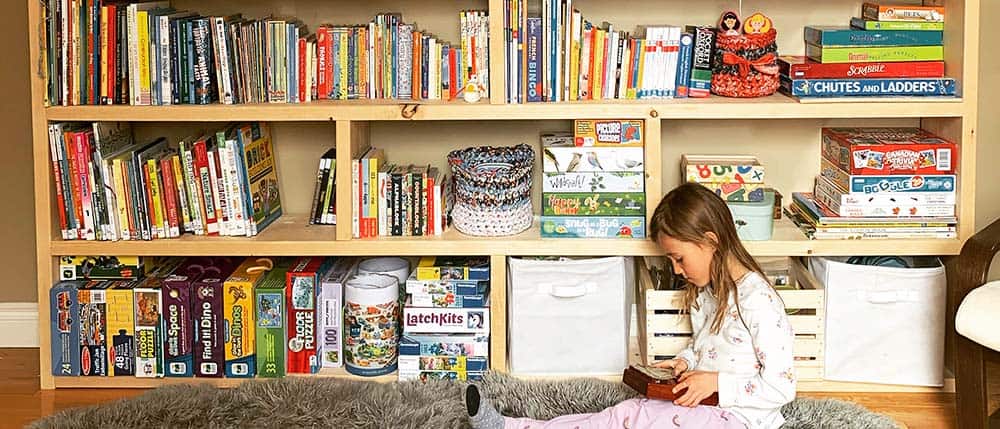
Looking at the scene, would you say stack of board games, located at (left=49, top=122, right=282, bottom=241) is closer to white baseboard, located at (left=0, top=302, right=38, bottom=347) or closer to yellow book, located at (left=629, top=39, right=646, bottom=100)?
white baseboard, located at (left=0, top=302, right=38, bottom=347)

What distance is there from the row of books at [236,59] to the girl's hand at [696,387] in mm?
910

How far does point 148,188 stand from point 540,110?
3.24ft

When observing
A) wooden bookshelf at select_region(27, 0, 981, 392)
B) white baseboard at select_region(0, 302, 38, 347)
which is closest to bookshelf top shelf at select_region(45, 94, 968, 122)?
wooden bookshelf at select_region(27, 0, 981, 392)

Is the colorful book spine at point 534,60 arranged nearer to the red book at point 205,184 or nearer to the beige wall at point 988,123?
the red book at point 205,184

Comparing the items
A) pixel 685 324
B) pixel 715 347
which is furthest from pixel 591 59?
pixel 715 347

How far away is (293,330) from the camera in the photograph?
3.24 metres

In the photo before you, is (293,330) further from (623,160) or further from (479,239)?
(623,160)

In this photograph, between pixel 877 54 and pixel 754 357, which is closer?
pixel 754 357

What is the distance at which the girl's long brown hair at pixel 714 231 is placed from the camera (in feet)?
9.39

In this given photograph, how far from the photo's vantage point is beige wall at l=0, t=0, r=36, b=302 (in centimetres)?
348

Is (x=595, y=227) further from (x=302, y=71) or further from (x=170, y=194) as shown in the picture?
(x=170, y=194)

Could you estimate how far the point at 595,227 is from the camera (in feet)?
10.5

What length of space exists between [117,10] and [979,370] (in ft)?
7.07

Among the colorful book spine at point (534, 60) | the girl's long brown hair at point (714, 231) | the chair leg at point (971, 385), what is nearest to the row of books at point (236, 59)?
the colorful book spine at point (534, 60)
